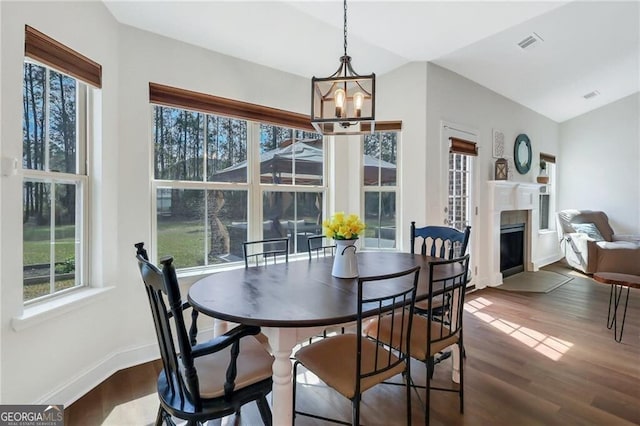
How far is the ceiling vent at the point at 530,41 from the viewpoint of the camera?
3357 millimetres

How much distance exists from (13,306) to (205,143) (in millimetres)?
1763

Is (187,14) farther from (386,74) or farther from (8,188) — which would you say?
(386,74)

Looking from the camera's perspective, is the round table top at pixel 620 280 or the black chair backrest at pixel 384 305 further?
the round table top at pixel 620 280

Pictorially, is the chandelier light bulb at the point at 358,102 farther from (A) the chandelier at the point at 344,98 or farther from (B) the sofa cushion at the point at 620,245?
(B) the sofa cushion at the point at 620,245

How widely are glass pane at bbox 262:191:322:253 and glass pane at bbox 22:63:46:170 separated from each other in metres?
1.76

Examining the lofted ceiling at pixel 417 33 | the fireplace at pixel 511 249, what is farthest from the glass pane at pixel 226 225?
the fireplace at pixel 511 249

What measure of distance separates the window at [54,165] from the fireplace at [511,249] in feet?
16.9

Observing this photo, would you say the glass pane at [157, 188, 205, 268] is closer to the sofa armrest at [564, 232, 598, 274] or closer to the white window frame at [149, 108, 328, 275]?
the white window frame at [149, 108, 328, 275]

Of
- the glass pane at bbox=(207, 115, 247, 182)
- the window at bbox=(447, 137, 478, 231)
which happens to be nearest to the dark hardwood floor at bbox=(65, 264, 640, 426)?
the window at bbox=(447, 137, 478, 231)

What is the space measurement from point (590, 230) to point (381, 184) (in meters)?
3.97

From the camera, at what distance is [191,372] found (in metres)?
1.22

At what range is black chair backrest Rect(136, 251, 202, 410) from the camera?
115 centimetres

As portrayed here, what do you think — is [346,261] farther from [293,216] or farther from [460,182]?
[460,182]

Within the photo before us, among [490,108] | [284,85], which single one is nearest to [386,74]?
[284,85]
